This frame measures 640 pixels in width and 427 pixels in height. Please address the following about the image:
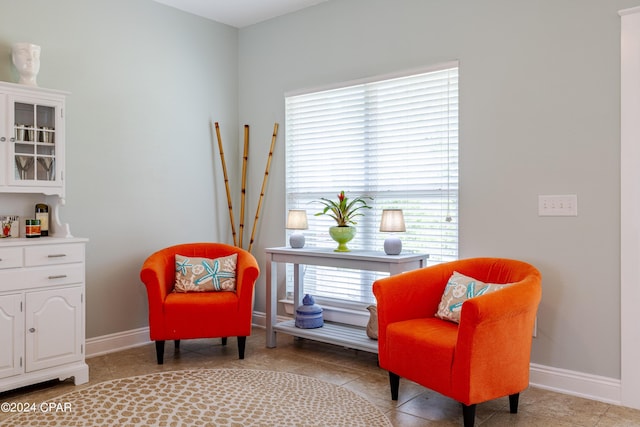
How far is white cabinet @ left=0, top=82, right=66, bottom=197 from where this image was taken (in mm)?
3178

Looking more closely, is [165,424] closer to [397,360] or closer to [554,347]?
[397,360]

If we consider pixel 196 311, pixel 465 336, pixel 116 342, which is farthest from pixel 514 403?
pixel 116 342

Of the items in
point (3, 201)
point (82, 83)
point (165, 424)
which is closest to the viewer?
point (165, 424)

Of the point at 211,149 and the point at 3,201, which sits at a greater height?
the point at 211,149

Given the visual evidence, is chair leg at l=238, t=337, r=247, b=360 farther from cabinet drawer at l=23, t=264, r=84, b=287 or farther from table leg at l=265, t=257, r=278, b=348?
cabinet drawer at l=23, t=264, r=84, b=287

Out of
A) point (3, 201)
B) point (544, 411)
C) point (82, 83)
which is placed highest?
point (82, 83)

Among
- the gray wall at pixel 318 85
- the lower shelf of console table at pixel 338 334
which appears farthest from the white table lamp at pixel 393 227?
the lower shelf of console table at pixel 338 334

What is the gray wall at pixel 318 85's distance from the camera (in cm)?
301

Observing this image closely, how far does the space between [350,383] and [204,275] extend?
1349 mm

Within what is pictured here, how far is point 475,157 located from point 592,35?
95 cm

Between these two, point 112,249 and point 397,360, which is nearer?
point 397,360

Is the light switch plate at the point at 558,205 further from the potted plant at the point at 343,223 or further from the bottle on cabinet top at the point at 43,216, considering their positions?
the bottle on cabinet top at the point at 43,216

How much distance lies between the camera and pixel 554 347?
3.14 meters

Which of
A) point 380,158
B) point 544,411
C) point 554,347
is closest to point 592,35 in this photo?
point 380,158
